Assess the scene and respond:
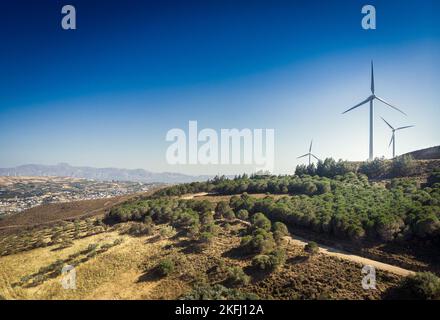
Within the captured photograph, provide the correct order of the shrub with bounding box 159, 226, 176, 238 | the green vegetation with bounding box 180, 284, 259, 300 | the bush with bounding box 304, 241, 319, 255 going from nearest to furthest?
the green vegetation with bounding box 180, 284, 259, 300
the bush with bounding box 304, 241, 319, 255
the shrub with bounding box 159, 226, 176, 238

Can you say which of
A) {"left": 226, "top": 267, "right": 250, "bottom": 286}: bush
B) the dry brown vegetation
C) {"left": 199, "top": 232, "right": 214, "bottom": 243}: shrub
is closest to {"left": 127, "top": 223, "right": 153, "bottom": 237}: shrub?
the dry brown vegetation

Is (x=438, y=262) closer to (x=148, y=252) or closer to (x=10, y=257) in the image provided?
(x=148, y=252)

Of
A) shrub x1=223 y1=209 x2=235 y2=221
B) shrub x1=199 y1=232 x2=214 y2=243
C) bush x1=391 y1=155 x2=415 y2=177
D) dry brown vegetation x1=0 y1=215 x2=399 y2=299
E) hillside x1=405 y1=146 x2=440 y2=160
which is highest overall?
hillside x1=405 y1=146 x2=440 y2=160

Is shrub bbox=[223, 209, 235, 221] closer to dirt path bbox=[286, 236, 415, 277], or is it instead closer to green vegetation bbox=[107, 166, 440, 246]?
green vegetation bbox=[107, 166, 440, 246]

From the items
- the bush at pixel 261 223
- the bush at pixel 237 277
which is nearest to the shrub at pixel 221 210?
the bush at pixel 261 223
